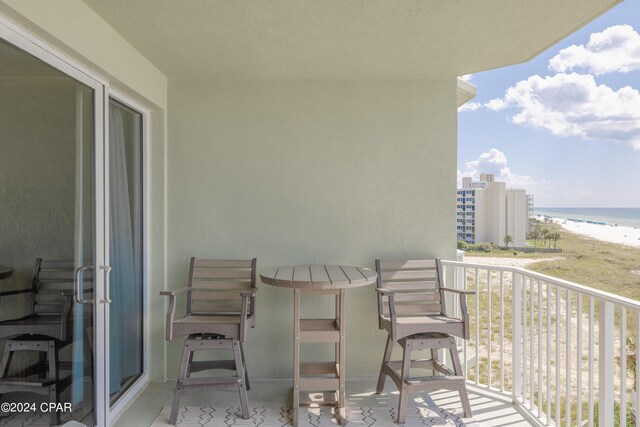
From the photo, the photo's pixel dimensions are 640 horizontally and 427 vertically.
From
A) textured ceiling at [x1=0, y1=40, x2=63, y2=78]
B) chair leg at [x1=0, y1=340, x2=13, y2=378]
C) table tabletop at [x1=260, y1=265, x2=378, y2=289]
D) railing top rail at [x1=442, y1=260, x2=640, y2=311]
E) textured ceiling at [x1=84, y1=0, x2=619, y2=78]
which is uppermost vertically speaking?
textured ceiling at [x1=84, y1=0, x2=619, y2=78]

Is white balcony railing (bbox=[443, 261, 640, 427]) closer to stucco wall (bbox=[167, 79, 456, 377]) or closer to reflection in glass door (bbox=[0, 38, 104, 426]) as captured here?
stucco wall (bbox=[167, 79, 456, 377])

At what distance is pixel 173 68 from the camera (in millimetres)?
3324

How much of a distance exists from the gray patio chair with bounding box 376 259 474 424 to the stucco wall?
31cm

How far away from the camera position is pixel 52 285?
2090mm

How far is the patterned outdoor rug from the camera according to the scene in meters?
2.78

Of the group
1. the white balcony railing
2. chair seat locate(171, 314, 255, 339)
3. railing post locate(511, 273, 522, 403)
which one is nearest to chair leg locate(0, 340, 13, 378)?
chair seat locate(171, 314, 255, 339)

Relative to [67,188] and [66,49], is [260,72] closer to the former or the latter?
[66,49]

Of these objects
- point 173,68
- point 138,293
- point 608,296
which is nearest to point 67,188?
point 138,293

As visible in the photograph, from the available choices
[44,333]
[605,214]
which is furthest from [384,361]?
[605,214]

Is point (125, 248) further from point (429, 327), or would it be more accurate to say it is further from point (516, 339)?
point (516, 339)

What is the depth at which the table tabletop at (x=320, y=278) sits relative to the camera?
2631 mm

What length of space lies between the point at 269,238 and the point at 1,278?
2034 mm

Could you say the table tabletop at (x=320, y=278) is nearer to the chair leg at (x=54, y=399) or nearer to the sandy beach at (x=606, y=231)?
the chair leg at (x=54, y=399)

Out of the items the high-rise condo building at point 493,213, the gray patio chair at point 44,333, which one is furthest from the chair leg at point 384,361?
the high-rise condo building at point 493,213
